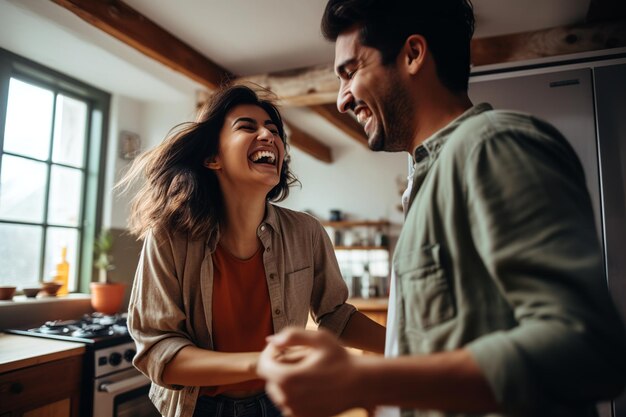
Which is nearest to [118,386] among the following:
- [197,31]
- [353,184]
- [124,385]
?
[124,385]

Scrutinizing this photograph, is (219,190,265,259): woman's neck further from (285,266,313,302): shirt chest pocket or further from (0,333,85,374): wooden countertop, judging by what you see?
(0,333,85,374): wooden countertop

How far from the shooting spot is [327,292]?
143 centimetres

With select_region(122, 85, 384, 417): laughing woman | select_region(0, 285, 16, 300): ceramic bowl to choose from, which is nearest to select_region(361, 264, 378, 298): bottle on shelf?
select_region(0, 285, 16, 300): ceramic bowl

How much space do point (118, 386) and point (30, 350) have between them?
45cm

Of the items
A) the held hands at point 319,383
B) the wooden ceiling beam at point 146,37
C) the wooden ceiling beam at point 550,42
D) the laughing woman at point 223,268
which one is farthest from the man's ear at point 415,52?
the wooden ceiling beam at point 550,42

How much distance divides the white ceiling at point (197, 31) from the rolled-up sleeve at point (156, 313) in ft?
6.67

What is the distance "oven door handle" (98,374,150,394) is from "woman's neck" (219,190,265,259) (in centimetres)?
132

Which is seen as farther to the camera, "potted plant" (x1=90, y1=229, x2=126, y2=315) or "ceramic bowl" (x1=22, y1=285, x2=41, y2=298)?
"potted plant" (x1=90, y1=229, x2=126, y2=315)

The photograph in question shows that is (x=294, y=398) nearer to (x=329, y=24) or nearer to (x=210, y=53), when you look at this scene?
(x=329, y=24)

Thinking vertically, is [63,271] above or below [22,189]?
below

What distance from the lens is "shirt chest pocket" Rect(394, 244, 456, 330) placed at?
65 centimetres

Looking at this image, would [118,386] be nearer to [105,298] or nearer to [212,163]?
[105,298]

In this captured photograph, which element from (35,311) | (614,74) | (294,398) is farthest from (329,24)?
(35,311)

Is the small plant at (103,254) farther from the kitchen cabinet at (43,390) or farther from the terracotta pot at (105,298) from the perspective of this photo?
the kitchen cabinet at (43,390)
